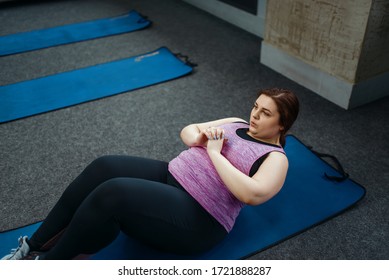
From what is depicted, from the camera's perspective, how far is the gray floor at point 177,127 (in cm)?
169

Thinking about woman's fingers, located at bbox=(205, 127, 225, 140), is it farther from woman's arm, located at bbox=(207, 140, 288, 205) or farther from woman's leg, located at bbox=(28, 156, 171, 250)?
woman's leg, located at bbox=(28, 156, 171, 250)

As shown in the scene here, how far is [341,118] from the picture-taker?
8.01ft

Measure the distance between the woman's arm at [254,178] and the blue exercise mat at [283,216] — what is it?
0.39 m

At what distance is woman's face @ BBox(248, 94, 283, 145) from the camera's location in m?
1.33

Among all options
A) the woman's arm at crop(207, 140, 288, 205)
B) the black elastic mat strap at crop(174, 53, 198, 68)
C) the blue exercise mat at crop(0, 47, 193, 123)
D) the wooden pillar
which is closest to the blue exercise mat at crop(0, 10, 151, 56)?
the blue exercise mat at crop(0, 47, 193, 123)

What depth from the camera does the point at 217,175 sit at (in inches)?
53.2

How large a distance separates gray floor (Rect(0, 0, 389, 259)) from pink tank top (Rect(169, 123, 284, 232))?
334 millimetres

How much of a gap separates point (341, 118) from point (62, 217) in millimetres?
1845

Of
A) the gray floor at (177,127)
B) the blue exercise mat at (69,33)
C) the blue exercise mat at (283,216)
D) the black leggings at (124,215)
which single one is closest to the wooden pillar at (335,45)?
the gray floor at (177,127)

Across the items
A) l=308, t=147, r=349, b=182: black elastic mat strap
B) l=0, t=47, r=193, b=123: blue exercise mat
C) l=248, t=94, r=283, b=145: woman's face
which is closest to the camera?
l=248, t=94, r=283, b=145: woman's face

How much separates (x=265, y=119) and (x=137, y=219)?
566 mm

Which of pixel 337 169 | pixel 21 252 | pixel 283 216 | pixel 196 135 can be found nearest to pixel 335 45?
pixel 337 169

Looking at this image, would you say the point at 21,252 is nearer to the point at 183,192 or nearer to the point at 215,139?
the point at 183,192
